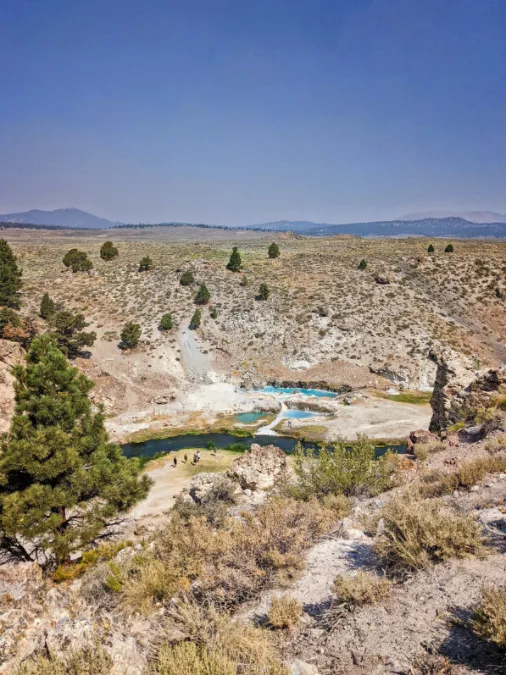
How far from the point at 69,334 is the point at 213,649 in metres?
44.4

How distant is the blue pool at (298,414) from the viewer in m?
39.7

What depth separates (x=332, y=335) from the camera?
2130 inches

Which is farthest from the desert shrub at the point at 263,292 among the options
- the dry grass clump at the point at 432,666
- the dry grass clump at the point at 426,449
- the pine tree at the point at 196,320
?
the dry grass clump at the point at 432,666

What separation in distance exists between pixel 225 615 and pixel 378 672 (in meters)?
2.31

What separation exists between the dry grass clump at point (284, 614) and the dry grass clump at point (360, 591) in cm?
72

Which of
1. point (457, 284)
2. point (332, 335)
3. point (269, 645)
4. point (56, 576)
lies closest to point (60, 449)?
point (56, 576)

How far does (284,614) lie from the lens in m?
5.87

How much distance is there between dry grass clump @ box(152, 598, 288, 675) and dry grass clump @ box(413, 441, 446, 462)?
12241mm

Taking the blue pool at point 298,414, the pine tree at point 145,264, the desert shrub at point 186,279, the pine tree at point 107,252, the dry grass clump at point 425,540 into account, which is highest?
the pine tree at point 107,252

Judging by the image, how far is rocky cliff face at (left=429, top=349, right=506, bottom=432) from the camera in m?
20.7

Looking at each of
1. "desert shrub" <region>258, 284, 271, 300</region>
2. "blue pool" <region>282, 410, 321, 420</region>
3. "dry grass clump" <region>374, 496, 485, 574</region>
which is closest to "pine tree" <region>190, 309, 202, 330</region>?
"desert shrub" <region>258, 284, 271, 300</region>

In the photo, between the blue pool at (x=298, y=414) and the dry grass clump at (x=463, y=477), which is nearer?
the dry grass clump at (x=463, y=477)

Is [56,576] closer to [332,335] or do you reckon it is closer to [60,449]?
[60,449]

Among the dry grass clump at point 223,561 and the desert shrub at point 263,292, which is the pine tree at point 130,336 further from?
the dry grass clump at point 223,561
